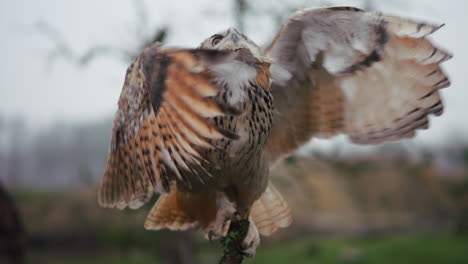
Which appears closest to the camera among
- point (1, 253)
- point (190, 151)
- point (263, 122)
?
point (190, 151)

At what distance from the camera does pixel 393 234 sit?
383 inches

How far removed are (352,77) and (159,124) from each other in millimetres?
1263

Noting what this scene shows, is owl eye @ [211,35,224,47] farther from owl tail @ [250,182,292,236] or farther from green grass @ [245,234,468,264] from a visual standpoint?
green grass @ [245,234,468,264]

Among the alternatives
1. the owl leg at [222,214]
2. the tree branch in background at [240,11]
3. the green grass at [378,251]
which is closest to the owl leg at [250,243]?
the owl leg at [222,214]

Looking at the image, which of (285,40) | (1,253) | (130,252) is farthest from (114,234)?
(285,40)

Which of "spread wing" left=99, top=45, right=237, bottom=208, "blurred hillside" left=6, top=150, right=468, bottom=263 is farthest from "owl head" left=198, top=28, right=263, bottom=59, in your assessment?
"blurred hillside" left=6, top=150, right=468, bottom=263

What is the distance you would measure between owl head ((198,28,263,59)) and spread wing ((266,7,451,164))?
39 cm

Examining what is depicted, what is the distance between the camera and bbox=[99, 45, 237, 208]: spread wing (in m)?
1.12

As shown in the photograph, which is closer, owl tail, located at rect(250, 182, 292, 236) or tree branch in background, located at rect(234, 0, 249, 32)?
owl tail, located at rect(250, 182, 292, 236)

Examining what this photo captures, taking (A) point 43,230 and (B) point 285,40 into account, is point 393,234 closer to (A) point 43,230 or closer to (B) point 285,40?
(A) point 43,230

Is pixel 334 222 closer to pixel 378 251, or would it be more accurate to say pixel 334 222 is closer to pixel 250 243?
pixel 378 251

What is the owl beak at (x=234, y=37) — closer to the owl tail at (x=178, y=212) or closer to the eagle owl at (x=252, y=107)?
the eagle owl at (x=252, y=107)

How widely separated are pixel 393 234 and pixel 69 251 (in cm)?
744

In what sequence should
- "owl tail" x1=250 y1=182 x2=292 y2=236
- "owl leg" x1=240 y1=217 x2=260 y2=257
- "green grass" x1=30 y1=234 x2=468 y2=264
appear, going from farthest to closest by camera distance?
1. "green grass" x1=30 y1=234 x2=468 y2=264
2. "owl tail" x1=250 y1=182 x2=292 y2=236
3. "owl leg" x1=240 y1=217 x2=260 y2=257
